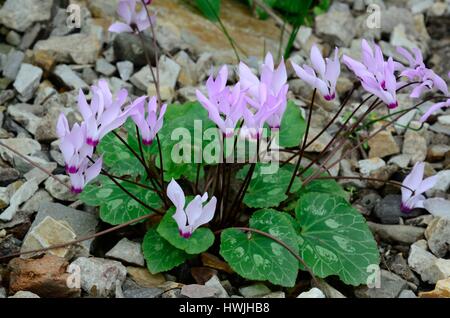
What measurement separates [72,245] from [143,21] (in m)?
0.68

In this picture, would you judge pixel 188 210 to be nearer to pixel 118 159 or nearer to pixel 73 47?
pixel 118 159

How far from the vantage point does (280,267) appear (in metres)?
1.67

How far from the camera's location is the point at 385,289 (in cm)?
177

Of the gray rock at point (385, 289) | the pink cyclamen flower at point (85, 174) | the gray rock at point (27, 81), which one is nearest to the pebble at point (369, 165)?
the gray rock at point (385, 289)

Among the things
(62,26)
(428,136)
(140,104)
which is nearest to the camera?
(140,104)

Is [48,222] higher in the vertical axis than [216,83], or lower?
lower

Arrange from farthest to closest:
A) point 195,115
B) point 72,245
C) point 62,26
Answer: point 62,26
point 195,115
point 72,245

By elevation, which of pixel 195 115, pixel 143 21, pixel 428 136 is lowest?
pixel 428 136

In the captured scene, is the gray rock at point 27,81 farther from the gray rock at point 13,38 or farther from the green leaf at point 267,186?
the green leaf at point 267,186

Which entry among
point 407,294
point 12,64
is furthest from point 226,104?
point 12,64

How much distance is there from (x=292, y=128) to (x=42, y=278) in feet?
2.65

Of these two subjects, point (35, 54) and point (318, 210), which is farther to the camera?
point (35, 54)

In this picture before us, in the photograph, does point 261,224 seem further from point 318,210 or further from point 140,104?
point 140,104

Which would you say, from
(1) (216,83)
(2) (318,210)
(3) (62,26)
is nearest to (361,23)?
(3) (62,26)
